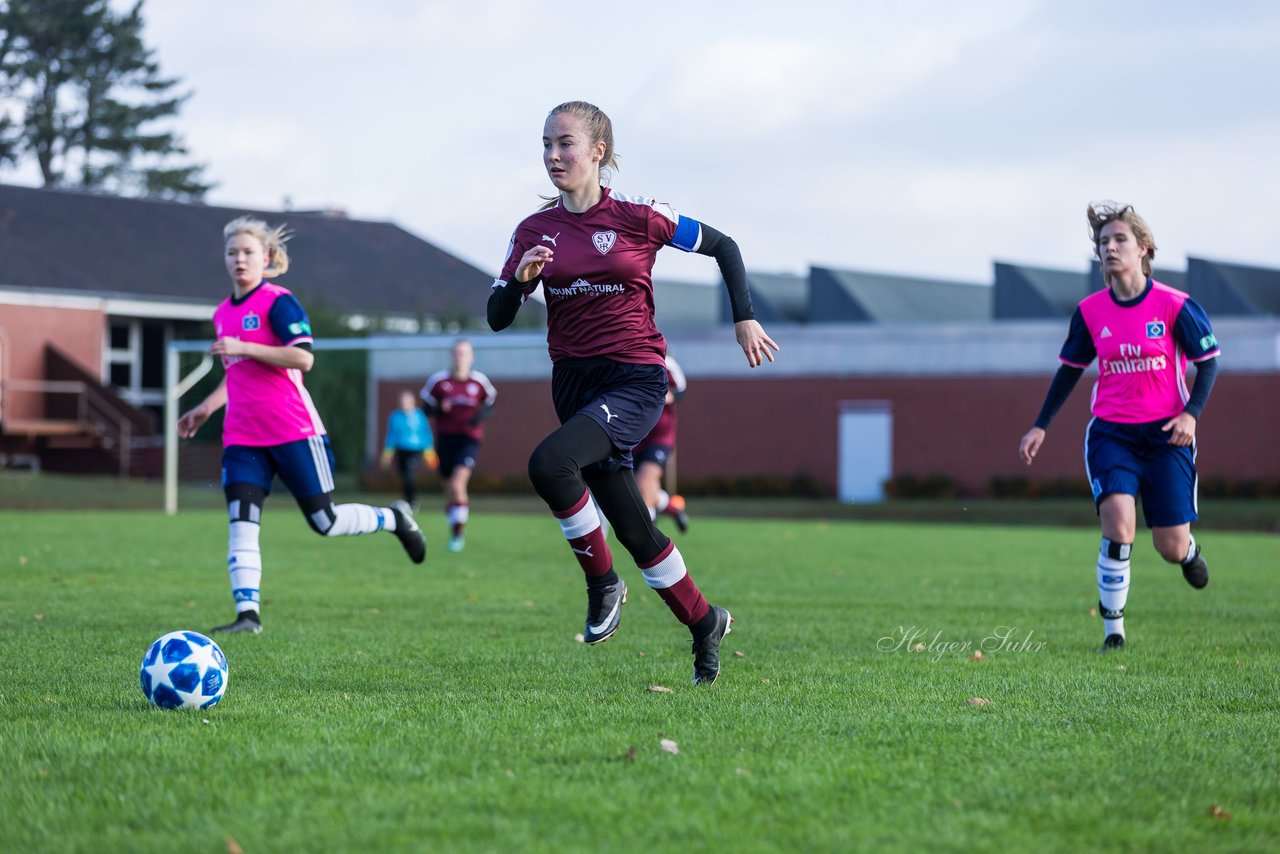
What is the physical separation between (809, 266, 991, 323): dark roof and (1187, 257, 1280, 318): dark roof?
8241 millimetres

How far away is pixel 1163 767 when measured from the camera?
460 centimetres

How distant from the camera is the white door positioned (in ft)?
121

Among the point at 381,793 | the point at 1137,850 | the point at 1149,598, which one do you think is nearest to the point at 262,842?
the point at 381,793

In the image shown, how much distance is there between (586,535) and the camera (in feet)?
20.6

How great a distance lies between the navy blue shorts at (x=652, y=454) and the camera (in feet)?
49.2

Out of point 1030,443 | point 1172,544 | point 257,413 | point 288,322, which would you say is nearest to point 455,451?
point 257,413

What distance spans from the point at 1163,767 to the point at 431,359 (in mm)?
35778

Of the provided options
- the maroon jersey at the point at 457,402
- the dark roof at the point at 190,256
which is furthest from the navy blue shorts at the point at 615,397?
the dark roof at the point at 190,256

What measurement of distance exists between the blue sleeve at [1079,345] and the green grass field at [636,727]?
4.98ft

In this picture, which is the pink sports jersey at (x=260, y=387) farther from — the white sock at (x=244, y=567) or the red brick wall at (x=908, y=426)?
the red brick wall at (x=908, y=426)

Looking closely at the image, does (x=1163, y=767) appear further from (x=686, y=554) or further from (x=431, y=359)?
(x=431, y=359)

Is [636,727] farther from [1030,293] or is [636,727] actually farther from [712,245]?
[1030,293]

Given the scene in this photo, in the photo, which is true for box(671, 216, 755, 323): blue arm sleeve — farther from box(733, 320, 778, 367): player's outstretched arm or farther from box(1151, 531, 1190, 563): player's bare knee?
box(1151, 531, 1190, 563): player's bare knee

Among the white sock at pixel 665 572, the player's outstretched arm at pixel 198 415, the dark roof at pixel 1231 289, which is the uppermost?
the dark roof at pixel 1231 289
